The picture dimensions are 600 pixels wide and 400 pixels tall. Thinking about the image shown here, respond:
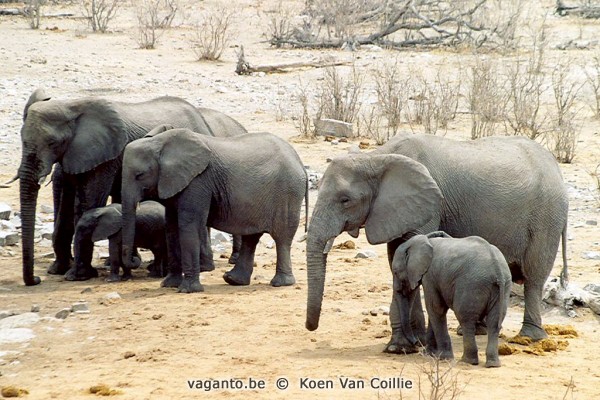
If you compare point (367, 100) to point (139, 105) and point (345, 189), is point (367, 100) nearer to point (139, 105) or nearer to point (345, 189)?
point (139, 105)

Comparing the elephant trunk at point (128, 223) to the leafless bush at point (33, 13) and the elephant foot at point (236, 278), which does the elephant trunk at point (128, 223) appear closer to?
the elephant foot at point (236, 278)

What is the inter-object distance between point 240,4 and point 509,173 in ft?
66.6

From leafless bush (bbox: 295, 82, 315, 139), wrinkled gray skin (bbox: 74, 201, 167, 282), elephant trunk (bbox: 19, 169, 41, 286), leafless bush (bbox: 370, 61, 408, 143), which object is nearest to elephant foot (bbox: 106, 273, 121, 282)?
wrinkled gray skin (bbox: 74, 201, 167, 282)

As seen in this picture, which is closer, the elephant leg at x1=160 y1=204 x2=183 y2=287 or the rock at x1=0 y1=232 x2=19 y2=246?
the elephant leg at x1=160 y1=204 x2=183 y2=287

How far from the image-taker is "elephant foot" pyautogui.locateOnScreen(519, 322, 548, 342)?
8.93 metres

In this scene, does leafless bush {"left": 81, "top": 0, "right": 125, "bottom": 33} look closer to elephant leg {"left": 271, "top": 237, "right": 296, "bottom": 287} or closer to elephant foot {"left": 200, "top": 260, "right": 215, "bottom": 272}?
elephant foot {"left": 200, "top": 260, "right": 215, "bottom": 272}

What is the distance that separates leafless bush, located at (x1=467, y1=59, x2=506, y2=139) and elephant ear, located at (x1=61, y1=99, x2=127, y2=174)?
6.36m

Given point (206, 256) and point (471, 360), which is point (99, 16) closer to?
point (206, 256)

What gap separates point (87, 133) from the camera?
11469 mm

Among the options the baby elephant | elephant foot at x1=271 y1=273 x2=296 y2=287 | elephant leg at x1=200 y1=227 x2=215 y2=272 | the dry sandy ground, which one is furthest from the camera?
elephant leg at x1=200 y1=227 x2=215 y2=272

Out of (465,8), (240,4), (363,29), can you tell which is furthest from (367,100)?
(240,4)

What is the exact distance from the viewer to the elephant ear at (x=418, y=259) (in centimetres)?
796

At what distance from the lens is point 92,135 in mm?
11477

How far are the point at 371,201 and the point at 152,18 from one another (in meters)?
15.2
